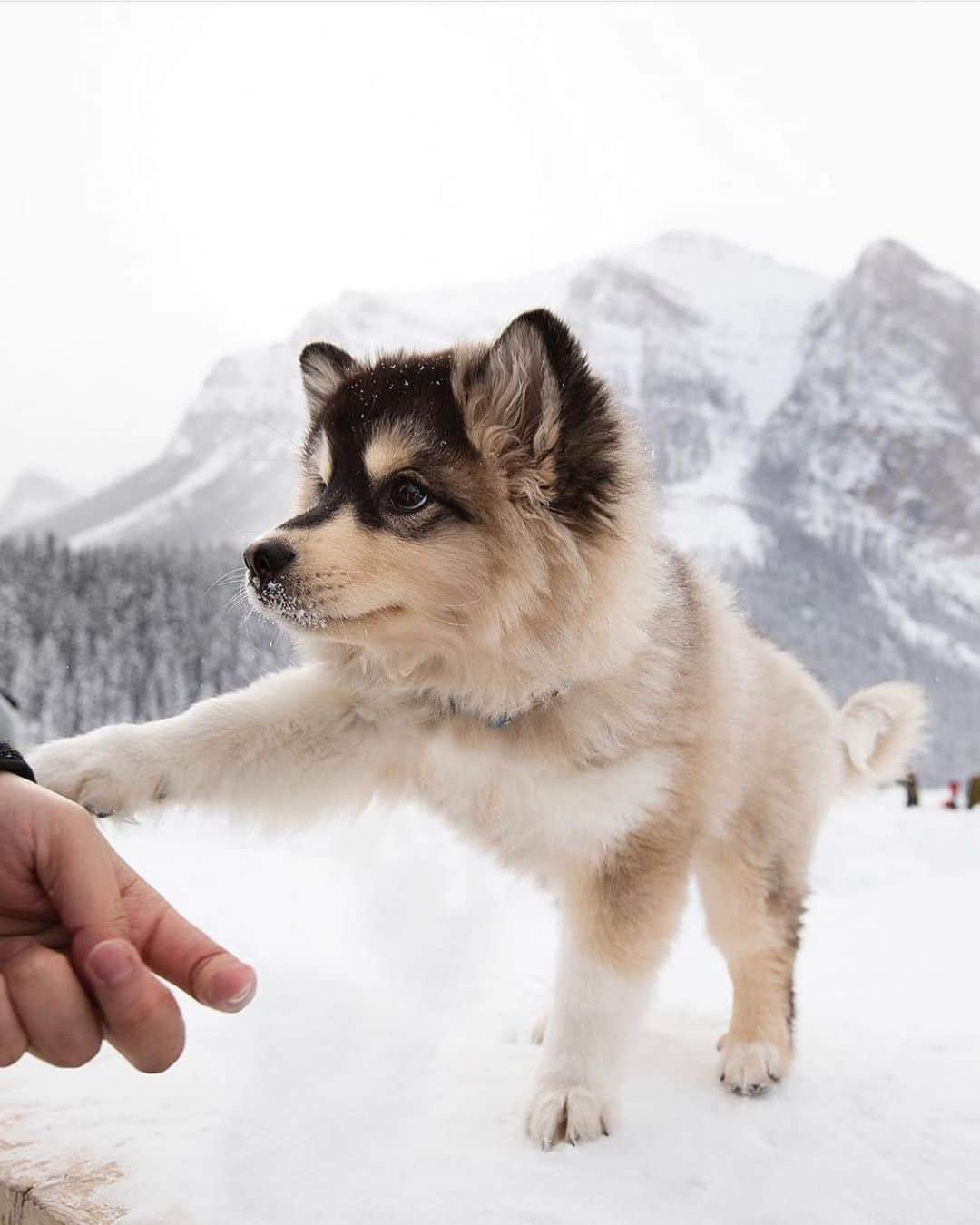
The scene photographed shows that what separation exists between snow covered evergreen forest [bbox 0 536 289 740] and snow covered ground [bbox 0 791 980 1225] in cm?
1553

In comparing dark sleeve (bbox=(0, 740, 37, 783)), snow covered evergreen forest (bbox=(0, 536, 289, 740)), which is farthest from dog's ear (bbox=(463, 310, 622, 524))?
snow covered evergreen forest (bbox=(0, 536, 289, 740))

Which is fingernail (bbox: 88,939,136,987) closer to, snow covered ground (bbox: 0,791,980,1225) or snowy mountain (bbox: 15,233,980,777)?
snow covered ground (bbox: 0,791,980,1225)

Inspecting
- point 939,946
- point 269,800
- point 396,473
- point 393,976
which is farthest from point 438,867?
point 396,473

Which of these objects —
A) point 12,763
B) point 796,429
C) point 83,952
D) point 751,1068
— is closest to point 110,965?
point 83,952

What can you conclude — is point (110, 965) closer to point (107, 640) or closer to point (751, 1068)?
point (751, 1068)

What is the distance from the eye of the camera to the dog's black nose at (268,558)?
231cm

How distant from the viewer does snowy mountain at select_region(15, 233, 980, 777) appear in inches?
2297

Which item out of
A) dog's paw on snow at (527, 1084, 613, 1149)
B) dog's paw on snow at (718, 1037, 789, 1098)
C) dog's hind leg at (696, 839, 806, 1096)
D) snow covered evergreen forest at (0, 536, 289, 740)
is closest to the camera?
dog's paw on snow at (527, 1084, 613, 1149)

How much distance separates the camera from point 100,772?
232 centimetres

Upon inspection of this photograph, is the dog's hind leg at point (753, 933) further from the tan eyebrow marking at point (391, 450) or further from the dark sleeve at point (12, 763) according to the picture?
the dark sleeve at point (12, 763)

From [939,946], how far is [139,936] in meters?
4.62

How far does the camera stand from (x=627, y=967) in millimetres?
2500

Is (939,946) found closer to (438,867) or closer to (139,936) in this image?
(438,867)

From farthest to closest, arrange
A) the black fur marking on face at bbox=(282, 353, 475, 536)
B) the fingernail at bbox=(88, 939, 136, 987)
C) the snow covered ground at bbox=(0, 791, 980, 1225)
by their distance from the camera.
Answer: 1. the black fur marking on face at bbox=(282, 353, 475, 536)
2. the snow covered ground at bbox=(0, 791, 980, 1225)
3. the fingernail at bbox=(88, 939, 136, 987)
